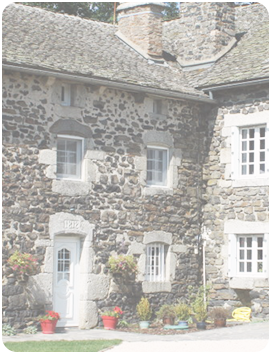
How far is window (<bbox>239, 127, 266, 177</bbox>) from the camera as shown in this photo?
2111 centimetres

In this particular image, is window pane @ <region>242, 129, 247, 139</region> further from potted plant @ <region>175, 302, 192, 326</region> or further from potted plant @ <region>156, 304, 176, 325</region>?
potted plant @ <region>156, 304, 176, 325</region>

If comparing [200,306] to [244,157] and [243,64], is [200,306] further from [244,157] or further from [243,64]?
[243,64]

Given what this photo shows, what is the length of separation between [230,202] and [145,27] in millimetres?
4906

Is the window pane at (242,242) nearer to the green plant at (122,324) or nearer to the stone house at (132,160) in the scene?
the stone house at (132,160)

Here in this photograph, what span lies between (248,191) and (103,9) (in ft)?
40.2

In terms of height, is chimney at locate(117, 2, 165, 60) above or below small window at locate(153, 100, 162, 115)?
above

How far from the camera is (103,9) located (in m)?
31.1

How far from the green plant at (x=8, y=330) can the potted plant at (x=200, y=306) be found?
4000 millimetres

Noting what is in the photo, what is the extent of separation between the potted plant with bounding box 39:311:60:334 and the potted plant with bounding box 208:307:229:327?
3.56 meters

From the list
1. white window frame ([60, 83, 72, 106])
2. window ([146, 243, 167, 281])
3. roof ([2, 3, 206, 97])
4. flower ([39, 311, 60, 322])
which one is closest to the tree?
roof ([2, 3, 206, 97])

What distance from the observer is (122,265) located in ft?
65.5

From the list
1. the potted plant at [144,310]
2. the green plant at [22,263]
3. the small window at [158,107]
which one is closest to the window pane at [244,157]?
the small window at [158,107]

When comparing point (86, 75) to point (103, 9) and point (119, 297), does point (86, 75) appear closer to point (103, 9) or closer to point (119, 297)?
point (119, 297)

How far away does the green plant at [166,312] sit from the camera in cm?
2028
